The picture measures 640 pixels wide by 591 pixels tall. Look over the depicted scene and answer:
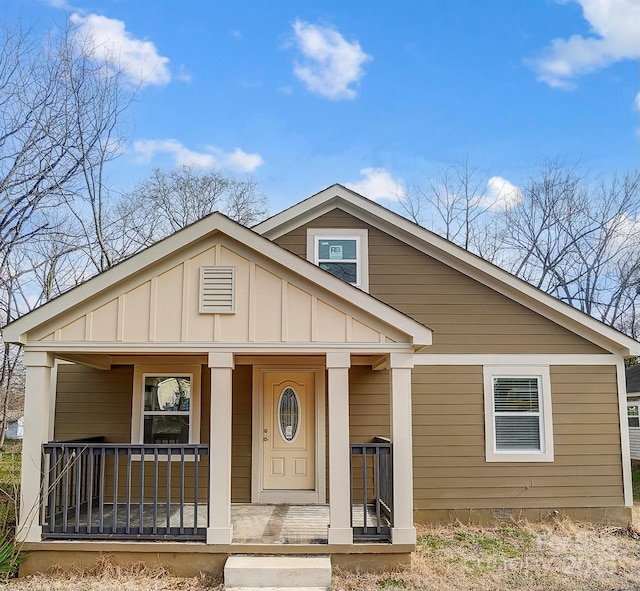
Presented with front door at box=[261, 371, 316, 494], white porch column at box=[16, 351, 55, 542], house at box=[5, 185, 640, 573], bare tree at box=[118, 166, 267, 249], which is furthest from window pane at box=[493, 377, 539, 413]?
bare tree at box=[118, 166, 267, 249]

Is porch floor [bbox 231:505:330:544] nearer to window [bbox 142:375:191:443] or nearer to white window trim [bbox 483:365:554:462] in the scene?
window [bbox 142:375:191:443]

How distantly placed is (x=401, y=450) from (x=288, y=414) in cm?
306

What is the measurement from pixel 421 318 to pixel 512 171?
17.4 m

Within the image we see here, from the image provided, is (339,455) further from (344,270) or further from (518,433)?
(518,433)

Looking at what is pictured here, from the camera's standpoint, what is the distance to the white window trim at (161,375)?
9.01 m

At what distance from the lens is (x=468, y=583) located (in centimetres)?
630

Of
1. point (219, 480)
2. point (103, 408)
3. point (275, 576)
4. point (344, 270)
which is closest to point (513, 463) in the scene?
point (344, 270)

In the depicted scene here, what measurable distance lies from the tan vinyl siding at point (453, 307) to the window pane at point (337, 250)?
0.29m

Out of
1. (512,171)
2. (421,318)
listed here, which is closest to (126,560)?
(421,318)

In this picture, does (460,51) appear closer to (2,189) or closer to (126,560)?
(2,189)

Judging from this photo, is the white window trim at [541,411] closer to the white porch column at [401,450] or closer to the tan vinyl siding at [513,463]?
the tan vinyl siding at [513,463]

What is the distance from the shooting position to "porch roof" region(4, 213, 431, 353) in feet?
21.6

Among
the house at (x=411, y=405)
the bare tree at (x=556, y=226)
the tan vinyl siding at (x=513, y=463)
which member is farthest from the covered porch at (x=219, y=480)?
the bare tree at (x=556, y=226)

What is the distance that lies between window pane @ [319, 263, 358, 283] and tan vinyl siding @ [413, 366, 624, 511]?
6.03ft
